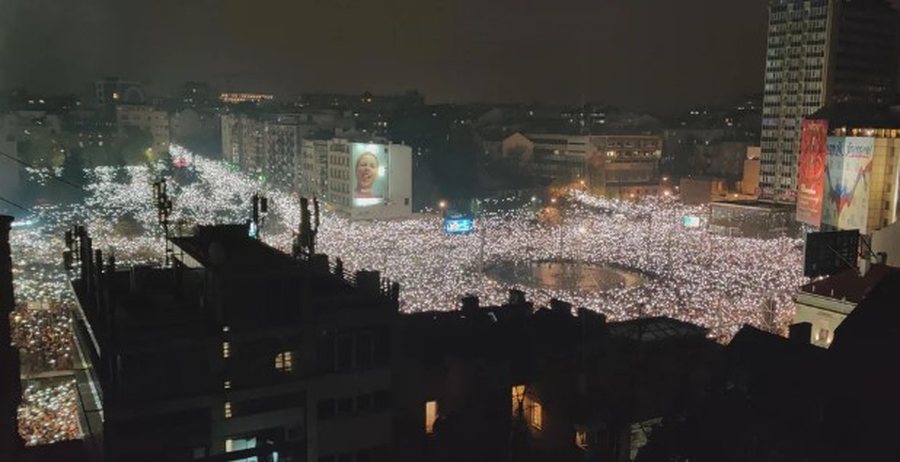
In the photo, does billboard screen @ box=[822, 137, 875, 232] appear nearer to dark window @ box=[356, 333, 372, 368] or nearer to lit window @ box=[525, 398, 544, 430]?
lit window @ box=[525, 398, 544, 430]

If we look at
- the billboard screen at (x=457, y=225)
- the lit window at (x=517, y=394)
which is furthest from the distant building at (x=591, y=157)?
the lit window at (x=517, y=394)

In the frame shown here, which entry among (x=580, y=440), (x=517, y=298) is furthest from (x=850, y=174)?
(x=580, y=440)

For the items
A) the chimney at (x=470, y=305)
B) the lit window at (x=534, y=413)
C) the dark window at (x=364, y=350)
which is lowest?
the lit window at (x=534, y=413)

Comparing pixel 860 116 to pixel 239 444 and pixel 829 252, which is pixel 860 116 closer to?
pixel 829 252

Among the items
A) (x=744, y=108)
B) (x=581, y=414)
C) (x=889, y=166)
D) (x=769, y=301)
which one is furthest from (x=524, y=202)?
(x=744, y=108)

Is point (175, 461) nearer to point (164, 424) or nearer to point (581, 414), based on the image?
point (164, 424)

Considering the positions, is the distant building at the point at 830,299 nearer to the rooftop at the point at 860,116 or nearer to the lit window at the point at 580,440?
the lit window at the point at 580,440

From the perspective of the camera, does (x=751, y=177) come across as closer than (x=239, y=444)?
No
